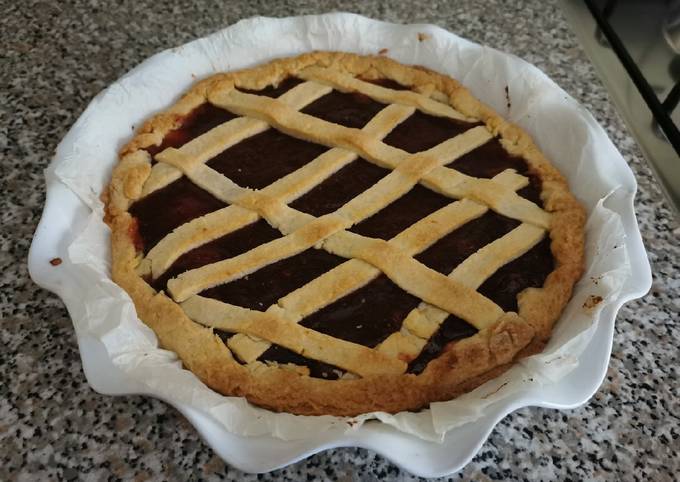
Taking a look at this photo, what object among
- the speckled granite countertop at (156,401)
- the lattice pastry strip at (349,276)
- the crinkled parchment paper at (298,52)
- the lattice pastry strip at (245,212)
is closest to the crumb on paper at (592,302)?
the crinkled parchment paper at (298,52)

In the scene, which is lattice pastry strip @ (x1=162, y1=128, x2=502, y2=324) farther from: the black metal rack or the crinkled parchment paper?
the black metal rack

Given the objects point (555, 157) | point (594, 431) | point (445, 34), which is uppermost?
point (445, 34)

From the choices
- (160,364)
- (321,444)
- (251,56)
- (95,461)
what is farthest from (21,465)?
(251,56)

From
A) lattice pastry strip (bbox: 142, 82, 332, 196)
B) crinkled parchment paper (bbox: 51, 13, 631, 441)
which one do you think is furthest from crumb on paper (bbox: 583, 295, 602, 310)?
lattice pastry strip (bbox: 142, 82, 332, 196)

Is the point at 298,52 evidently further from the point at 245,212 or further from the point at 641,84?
the point at 641,84

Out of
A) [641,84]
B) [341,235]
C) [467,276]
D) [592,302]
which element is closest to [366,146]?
[341,235]

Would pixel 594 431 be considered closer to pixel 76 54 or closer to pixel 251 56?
pixel 251 56
